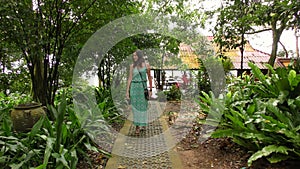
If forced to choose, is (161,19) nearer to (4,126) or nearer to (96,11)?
(96,11)

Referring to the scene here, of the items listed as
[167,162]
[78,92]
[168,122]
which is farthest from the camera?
[78,92]

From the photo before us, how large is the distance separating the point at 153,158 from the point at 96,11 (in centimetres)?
267

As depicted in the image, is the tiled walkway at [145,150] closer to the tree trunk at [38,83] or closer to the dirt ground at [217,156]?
the dirt ground at [217,156]

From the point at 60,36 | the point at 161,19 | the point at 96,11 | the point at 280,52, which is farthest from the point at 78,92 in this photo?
the point at 280,52

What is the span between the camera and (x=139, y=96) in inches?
157

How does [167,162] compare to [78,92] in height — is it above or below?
below

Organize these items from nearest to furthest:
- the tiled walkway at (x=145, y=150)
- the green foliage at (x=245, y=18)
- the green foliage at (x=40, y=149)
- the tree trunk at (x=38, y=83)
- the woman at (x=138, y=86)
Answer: the green foliage at (x=40, y=149)
the tiled walkway at (x=145, y=150)
the green foliage at (x=245, y=18)
the woman at (x=138, y=86)
the tree trunk at (x=38, y=83)

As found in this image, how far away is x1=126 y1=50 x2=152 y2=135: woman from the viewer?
3910 millimetres

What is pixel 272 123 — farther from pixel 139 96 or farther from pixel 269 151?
pixel 139 96

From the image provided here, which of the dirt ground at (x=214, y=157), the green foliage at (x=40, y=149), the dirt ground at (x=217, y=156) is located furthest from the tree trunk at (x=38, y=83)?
the dirt ground at (x=217, y=156)

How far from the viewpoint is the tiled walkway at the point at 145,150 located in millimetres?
2686

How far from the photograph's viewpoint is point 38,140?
2.52 metres

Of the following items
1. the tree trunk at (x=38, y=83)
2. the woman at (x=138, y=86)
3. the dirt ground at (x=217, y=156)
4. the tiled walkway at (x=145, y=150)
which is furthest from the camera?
the tree trunk at (x=38, y=83)

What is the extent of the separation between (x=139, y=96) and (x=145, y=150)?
3.44ft
